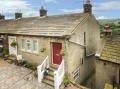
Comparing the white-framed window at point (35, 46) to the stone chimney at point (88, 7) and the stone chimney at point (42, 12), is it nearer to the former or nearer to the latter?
the stone chimney at point (88, 7)

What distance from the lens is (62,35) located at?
14305 mm

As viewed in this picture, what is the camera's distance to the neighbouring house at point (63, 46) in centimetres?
1452

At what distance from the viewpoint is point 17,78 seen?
52.6 ft

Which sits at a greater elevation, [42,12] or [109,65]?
[42,12]

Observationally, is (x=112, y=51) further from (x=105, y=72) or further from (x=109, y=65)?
(x=105, y=72)

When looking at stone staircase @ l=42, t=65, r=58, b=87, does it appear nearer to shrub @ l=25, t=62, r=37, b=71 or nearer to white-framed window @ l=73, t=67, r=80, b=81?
white-framed window @ l=73, t=67, r=80, b=81

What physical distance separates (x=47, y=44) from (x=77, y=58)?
3.29 m

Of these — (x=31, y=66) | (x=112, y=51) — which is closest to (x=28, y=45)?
(x=31, y=66)

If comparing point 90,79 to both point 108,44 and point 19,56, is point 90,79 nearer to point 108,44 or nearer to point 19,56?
point 108,44

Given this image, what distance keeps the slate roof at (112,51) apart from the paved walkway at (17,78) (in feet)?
18.9

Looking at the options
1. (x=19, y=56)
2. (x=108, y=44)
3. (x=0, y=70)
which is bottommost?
(x=0, y=70)

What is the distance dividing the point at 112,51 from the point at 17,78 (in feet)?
31.3

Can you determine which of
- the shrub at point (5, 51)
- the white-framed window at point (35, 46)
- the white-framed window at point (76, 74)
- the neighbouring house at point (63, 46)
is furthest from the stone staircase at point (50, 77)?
the shrub at point (5, 51)

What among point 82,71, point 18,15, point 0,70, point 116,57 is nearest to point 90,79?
point 82,71
